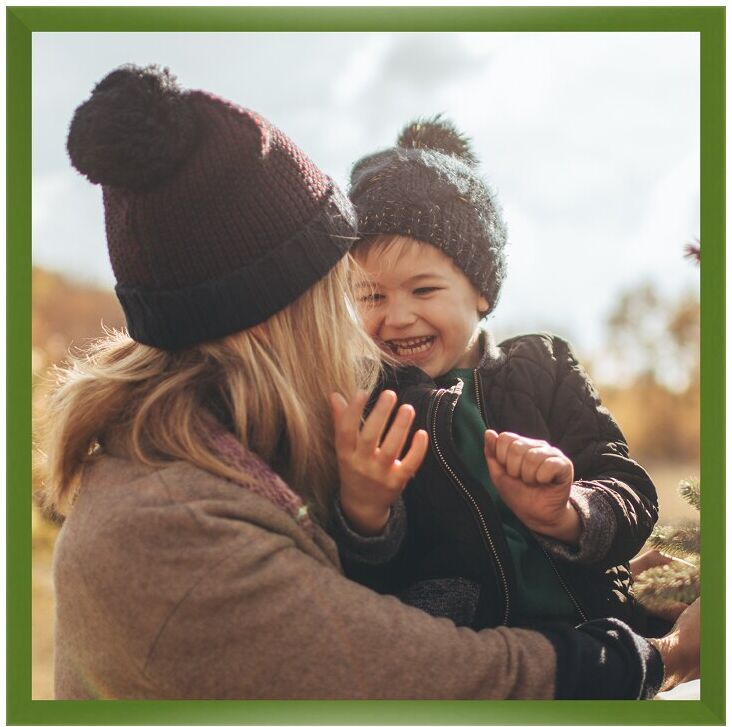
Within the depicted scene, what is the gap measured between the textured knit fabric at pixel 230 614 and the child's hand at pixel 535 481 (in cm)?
34

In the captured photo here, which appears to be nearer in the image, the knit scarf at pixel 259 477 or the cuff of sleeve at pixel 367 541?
the knit scarf at pixel 259 477

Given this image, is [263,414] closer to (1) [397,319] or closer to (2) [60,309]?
(1) [397,319]

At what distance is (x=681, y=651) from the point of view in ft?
6.06

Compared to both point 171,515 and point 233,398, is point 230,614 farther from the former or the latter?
point 233,398

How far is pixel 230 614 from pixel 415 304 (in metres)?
0.96

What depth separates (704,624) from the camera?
72.1 inches

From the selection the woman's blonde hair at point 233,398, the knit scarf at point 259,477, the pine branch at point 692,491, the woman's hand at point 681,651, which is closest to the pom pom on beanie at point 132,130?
the woman's blonde hair at point 233,398

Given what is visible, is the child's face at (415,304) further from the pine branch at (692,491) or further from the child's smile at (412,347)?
the pine branch at (692,491)

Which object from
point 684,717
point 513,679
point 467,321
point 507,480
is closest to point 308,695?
point 513,679

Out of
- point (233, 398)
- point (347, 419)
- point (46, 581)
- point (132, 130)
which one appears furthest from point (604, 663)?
point (46, 581)

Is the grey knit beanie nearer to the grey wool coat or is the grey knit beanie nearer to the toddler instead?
the toddler

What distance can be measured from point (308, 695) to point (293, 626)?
125 mm

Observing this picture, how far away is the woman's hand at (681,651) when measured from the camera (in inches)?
72.4

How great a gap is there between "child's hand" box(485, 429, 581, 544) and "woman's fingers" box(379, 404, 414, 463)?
0.21 m
